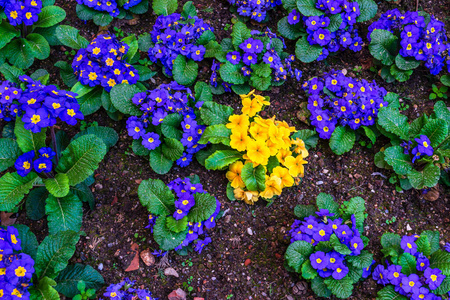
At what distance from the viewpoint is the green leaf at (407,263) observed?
10.3ft

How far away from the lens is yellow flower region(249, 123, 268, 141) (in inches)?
132

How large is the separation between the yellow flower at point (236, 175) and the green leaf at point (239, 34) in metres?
1.30

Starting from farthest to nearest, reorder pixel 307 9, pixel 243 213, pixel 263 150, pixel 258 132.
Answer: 1. pixel 307 9
2. pixel 243 213
3. pixel 258 132
4. pixel 263 150

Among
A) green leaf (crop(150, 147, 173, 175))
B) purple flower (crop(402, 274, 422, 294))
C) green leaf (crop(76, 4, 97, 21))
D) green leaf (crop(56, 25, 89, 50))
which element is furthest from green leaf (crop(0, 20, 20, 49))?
purple flower (crop(402, 274, 422, 294))

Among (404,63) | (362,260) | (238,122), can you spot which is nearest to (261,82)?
(238,122)

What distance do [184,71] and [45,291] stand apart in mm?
2340

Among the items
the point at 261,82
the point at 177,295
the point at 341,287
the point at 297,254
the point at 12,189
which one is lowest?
the point at 177,295

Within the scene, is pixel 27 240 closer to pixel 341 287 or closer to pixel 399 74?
pixel 341 287

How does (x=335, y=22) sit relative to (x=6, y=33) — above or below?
above

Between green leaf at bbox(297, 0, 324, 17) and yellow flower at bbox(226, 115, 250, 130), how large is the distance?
1437 millimetres

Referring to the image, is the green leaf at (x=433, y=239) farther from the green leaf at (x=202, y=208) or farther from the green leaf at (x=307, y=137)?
the green leaf at (x=202, y=208)

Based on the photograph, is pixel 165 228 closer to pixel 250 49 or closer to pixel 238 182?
pixel 238 182

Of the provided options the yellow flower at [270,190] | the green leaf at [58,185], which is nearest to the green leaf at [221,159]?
the yellow flower at [270,190]

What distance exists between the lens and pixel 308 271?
3.08 m
